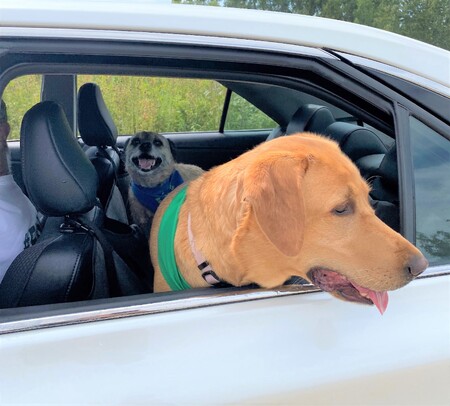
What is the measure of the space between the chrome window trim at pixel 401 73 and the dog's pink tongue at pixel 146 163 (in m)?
2.50

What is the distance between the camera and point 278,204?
1.42 meters

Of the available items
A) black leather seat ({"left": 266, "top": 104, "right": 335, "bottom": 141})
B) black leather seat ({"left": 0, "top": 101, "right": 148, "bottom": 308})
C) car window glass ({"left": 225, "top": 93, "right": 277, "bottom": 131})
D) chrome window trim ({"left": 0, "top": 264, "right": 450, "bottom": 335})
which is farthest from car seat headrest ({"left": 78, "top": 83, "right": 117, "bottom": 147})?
chrome window trim ({"left": 0, "top": 264, "right": 450, "bottom": 335})

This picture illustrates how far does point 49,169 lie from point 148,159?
208 cm

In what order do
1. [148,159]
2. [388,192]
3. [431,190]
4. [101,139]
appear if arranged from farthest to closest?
[148,159] < [101,139] < [388,192] < [431,190]

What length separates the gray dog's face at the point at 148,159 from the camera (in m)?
3.89

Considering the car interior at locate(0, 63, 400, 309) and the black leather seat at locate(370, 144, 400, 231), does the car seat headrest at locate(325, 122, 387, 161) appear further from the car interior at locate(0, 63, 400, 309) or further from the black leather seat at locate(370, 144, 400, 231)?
the black leather seat at locate(370, 144, 400, 231)

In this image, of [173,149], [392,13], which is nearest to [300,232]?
[173,149]

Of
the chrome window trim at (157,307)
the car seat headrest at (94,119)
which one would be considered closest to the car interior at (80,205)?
the chrome window trim at (157,307)

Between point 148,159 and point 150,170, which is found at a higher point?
point 148,159

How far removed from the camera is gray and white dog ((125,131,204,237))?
3.67 metres

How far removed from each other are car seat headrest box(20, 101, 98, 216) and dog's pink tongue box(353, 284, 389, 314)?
3.30 feet

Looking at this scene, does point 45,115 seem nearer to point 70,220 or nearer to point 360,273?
point 70,220

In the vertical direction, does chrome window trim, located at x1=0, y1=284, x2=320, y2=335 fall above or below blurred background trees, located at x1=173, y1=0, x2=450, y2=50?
below

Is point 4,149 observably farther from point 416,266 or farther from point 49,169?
point 416,266
